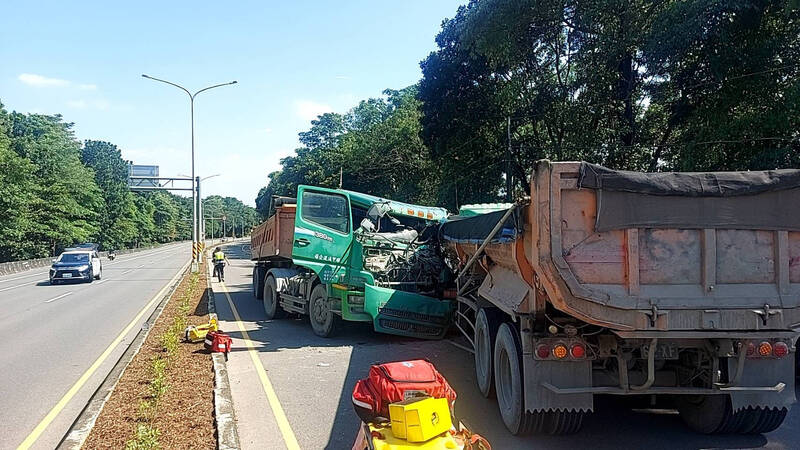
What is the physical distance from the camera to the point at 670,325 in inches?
179

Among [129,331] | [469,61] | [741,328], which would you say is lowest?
[129,331]

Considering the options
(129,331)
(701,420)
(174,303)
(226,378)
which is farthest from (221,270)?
(701,420)

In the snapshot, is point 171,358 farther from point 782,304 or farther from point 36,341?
point 782,304

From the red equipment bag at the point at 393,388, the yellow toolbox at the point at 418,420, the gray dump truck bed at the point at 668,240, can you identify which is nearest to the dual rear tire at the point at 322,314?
the red equipment bag at the point at 393,388

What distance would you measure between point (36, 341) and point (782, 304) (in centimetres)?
1196

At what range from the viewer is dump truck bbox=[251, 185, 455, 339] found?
10.1 meters

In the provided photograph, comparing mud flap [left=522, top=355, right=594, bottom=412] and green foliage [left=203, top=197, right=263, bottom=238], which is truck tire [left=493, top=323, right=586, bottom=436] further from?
green foliage [left=203, top=197, right=263, bottom=238]

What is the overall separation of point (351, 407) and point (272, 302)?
7.97 meters

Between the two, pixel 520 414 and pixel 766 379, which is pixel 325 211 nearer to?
pixel 520 414

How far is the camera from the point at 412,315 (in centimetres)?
1016

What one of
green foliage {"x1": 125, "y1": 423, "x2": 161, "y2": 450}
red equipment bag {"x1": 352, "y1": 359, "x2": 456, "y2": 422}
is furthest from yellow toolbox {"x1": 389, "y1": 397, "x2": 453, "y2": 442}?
green foliage {"x1": 125, "y1": 423, "x2": 161, "y2": 450}

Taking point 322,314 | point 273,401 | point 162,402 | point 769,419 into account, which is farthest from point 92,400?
point 769,419

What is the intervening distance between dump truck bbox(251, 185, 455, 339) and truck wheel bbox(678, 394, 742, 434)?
4944 millimetres

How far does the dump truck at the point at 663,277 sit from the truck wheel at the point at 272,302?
9.71 metres
